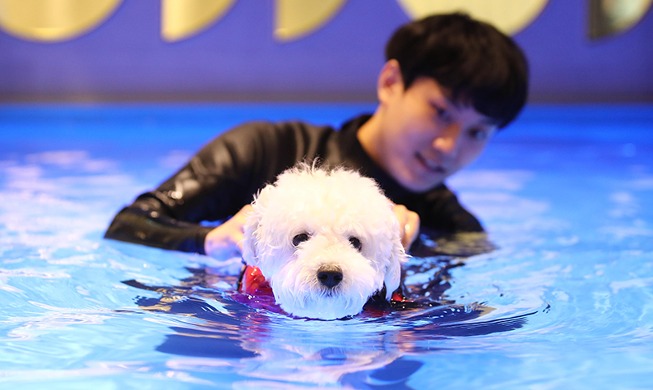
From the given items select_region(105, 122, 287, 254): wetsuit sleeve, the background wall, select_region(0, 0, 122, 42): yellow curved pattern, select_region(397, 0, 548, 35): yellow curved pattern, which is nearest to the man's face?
select_region(105, 122, 287, 254): wetsuit sleeve

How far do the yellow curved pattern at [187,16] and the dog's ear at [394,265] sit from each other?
7483 millimetres

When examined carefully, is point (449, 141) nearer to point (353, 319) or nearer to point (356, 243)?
point (353, 319)

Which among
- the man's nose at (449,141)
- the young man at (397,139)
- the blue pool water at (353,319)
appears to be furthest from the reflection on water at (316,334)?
the man's nose at (449,141)

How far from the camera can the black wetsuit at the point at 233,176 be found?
2861mm

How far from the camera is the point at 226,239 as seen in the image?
2.35 meters

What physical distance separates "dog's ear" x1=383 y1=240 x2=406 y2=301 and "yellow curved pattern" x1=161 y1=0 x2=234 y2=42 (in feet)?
24.6

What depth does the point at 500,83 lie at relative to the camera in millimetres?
2807

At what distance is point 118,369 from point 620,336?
1.14 metres

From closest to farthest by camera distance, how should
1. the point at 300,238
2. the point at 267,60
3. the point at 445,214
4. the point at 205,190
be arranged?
the point at 300,238
the point at 205,190
the point at 445,214
the point at 267,60

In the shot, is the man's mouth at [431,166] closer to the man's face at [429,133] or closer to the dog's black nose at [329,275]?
the man's face at [429,133]

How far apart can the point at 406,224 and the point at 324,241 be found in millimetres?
498

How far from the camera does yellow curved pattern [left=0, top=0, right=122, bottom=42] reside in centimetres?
893

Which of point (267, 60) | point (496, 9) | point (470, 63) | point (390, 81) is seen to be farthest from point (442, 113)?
point (267, 60)

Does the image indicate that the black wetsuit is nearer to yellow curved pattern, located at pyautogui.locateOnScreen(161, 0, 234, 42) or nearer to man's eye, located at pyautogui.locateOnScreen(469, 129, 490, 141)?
man's eye, located at pyautogui.locateOnScreen(469, 129, 490, 141)
